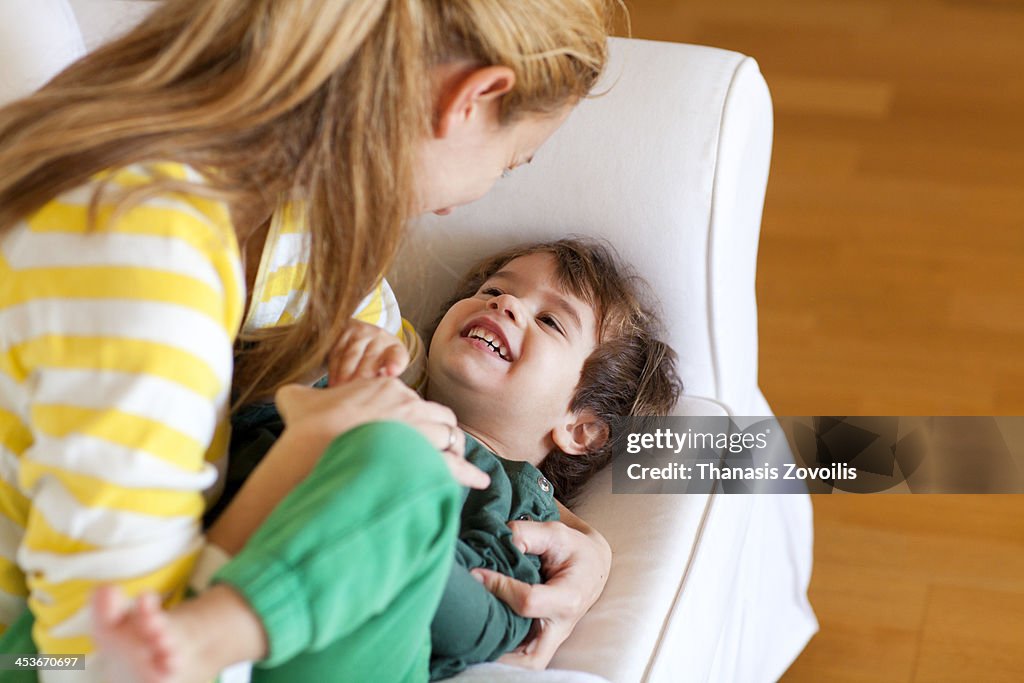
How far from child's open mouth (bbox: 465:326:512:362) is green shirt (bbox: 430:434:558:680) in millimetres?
102

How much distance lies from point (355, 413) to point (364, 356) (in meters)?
0.13

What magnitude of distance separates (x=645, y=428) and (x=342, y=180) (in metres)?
0.61

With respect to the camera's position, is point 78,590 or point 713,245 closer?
point 78,590

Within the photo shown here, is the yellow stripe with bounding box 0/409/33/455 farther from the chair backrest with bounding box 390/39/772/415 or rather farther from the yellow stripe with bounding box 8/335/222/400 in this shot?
the chair backrest with bounding box 390/39/772/415

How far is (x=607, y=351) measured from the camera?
135cm

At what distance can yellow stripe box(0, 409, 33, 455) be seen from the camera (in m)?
0.81

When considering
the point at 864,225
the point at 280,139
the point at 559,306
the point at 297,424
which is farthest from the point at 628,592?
the point at 864,225

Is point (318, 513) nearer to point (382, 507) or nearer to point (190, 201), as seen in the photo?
point (382, 507)

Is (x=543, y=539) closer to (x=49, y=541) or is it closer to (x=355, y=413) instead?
(x=355, y=413)

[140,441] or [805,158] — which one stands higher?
[140,441]

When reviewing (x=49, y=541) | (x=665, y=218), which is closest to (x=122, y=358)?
(x=49, y=541)

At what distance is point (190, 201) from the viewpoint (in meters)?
0.79

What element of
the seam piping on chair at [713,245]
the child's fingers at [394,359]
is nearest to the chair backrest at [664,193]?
the seam piping on chair at [713,245]

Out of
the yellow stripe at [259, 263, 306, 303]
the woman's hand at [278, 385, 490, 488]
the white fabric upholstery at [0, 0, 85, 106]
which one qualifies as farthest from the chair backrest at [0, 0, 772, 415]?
the woman's hand at [278, 385, 490, 488]
